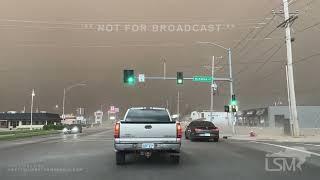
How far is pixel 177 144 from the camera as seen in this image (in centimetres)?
1448

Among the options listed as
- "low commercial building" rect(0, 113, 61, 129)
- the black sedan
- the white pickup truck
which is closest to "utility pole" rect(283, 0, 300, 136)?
the black sedan

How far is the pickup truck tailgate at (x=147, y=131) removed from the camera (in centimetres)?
1451

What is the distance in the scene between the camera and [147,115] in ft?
52.7

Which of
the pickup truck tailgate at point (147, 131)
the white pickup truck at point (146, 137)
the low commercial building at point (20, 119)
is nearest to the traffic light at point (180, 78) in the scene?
the white pickup truck at point (146, 137)

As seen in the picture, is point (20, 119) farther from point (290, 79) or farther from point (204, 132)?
point (204, 132)

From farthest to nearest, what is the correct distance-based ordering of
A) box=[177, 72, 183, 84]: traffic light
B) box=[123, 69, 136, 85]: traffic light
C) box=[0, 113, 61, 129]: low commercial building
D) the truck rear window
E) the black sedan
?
box=[0, 113, 61, 129]: low commercial building < box=[177, 72, 183, 84]: traffic light < box=[123, 69, 136, 85]: traffic light < the black sedan < the truck rear window

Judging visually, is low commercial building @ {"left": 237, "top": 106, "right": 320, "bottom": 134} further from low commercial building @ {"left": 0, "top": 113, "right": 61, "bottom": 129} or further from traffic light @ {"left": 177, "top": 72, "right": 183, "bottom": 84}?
low commercial building @ {"left": 0, "top": 113, "right": 61, "bottom": 129}

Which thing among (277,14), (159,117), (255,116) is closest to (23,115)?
(255,116)

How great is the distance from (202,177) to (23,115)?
148m

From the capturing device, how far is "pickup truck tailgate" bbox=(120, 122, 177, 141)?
14508 millimetres

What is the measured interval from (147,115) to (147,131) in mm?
1609

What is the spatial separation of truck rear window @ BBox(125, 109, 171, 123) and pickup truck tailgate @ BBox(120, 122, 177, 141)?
1.26 meters

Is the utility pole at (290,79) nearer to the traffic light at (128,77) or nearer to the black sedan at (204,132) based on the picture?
the black sedan at (204,132)

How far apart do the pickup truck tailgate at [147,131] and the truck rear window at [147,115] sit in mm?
1256
